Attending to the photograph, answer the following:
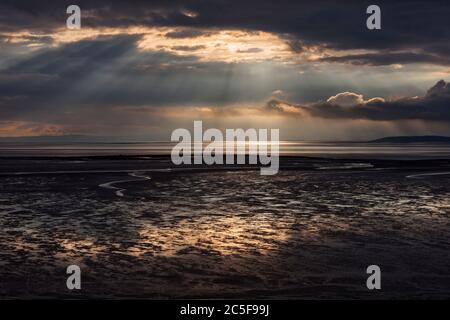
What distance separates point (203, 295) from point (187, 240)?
524 centimetres

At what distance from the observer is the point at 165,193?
2912 centimetres

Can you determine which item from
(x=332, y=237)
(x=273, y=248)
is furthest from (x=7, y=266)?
(x=332, y=237)

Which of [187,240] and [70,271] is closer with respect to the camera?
[70,271]

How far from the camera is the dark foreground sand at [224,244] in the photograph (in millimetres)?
10953

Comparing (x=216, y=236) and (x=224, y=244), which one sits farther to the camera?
(x=216, y=236)

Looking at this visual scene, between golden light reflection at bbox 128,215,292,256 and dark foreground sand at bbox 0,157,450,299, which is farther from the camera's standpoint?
golden light reflection at bbox 128,215,292,256

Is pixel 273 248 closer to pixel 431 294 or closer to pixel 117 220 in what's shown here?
pixel 431 294

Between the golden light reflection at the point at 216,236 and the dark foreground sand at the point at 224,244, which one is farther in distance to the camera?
the golden light reflection at the point at 216,236

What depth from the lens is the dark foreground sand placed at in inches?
431

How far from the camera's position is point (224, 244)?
1502 centimetres
